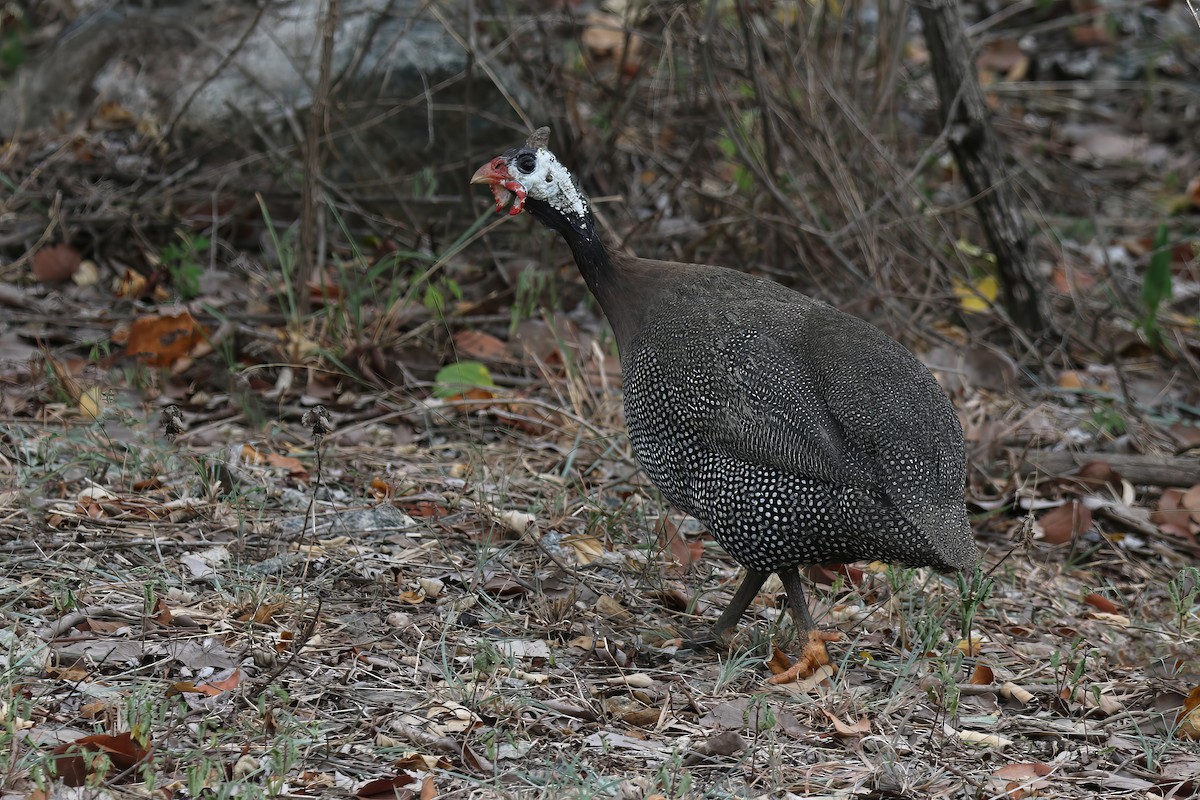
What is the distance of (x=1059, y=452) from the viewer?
15.4 feet

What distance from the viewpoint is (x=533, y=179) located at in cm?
362

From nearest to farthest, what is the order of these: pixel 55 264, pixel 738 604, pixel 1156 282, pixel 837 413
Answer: pixel 837 413
pixel 738 604
pixel 1156 282
pixel 55 264

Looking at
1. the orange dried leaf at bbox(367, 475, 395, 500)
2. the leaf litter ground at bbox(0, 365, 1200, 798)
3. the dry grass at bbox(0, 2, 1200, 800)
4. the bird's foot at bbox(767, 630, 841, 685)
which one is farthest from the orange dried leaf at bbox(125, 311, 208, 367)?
the bird's foot at bbox(767, 630, 841, 685)

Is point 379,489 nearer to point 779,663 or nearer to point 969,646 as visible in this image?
point 779,663

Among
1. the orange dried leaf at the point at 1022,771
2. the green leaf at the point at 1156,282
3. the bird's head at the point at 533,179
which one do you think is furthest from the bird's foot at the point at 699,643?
the green leaf at the point at 1156,282

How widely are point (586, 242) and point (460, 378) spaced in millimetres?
1114

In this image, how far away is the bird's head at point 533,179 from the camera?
3.59 metres

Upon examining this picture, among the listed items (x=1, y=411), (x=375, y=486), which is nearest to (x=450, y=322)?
(x=375, y=486)

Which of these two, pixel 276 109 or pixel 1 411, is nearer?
pixel 1 411

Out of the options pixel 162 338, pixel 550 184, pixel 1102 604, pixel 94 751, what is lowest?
pixel 1102 604

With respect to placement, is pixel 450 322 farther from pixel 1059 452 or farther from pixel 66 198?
pixel 1059 452

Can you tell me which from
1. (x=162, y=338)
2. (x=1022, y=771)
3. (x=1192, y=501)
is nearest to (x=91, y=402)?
(x=162, y=338)

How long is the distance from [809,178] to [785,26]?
67cm

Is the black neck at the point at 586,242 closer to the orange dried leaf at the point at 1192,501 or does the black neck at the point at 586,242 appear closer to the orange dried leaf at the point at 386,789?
the orange dried leaf at the point at 386,789
